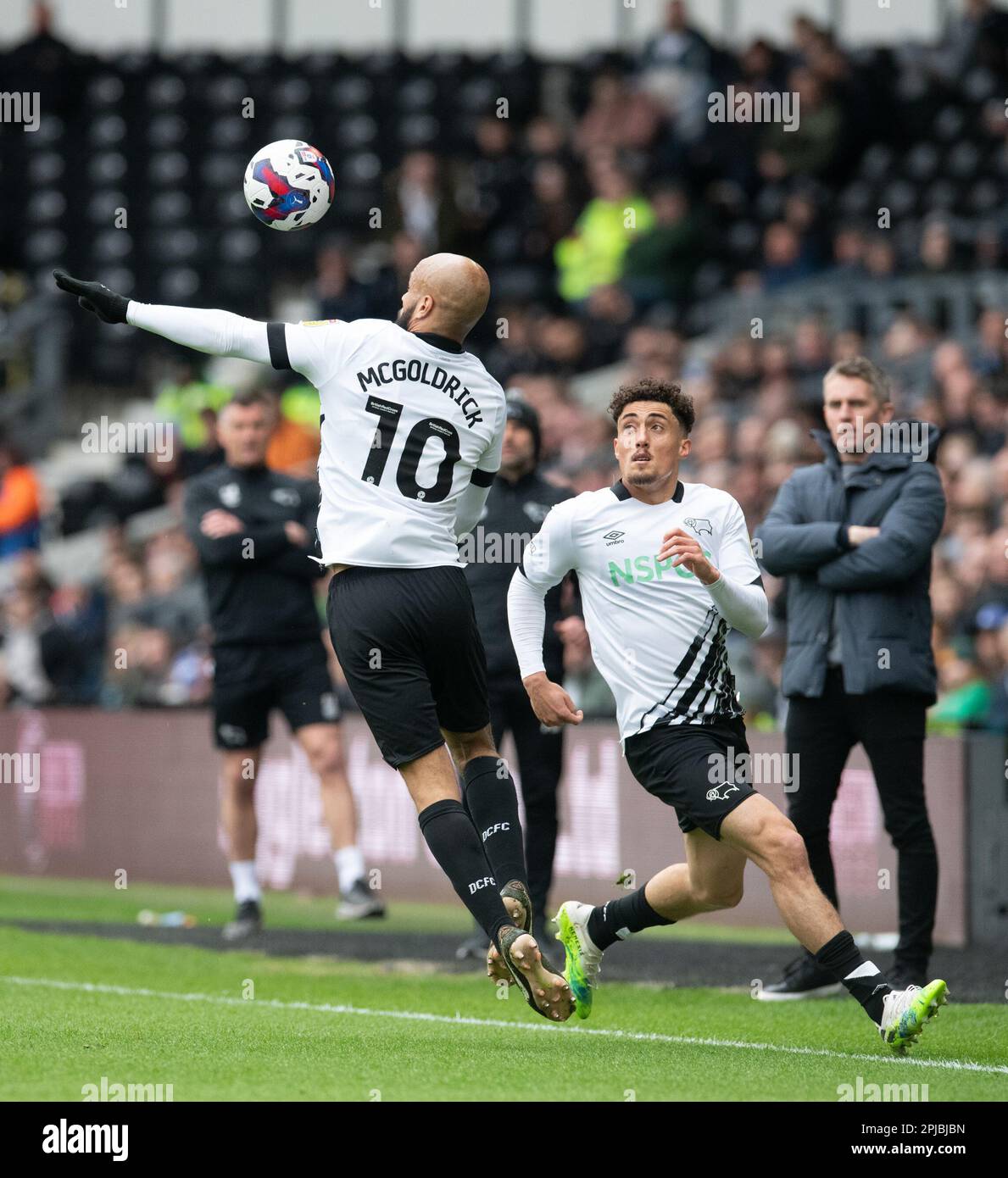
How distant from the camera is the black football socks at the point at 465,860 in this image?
626cm

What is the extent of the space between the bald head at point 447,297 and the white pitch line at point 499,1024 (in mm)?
2447

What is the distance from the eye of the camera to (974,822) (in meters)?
10.0

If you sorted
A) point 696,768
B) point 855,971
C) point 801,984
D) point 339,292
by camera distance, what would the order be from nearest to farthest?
1. point 855,971
2. point 696,768
3. point 801,984
4. point 339,292

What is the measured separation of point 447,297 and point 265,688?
4.01 meters

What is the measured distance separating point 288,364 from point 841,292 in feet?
34.3

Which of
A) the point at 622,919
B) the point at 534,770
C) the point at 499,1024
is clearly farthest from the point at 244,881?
the point at 622,919

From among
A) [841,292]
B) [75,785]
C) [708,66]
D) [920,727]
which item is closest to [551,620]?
[920,727]

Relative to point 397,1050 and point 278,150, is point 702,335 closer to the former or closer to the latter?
point 278,150

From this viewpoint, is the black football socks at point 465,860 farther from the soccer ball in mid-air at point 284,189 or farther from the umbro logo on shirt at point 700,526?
the soccer ball in mid-air at point 284,189

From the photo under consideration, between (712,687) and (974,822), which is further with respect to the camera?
(974,822)

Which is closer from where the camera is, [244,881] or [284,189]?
[284,189]

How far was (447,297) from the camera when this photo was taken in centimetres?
670

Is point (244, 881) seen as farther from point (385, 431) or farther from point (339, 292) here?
point (339, 292)

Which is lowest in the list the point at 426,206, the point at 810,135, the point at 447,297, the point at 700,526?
the point at 700,526
